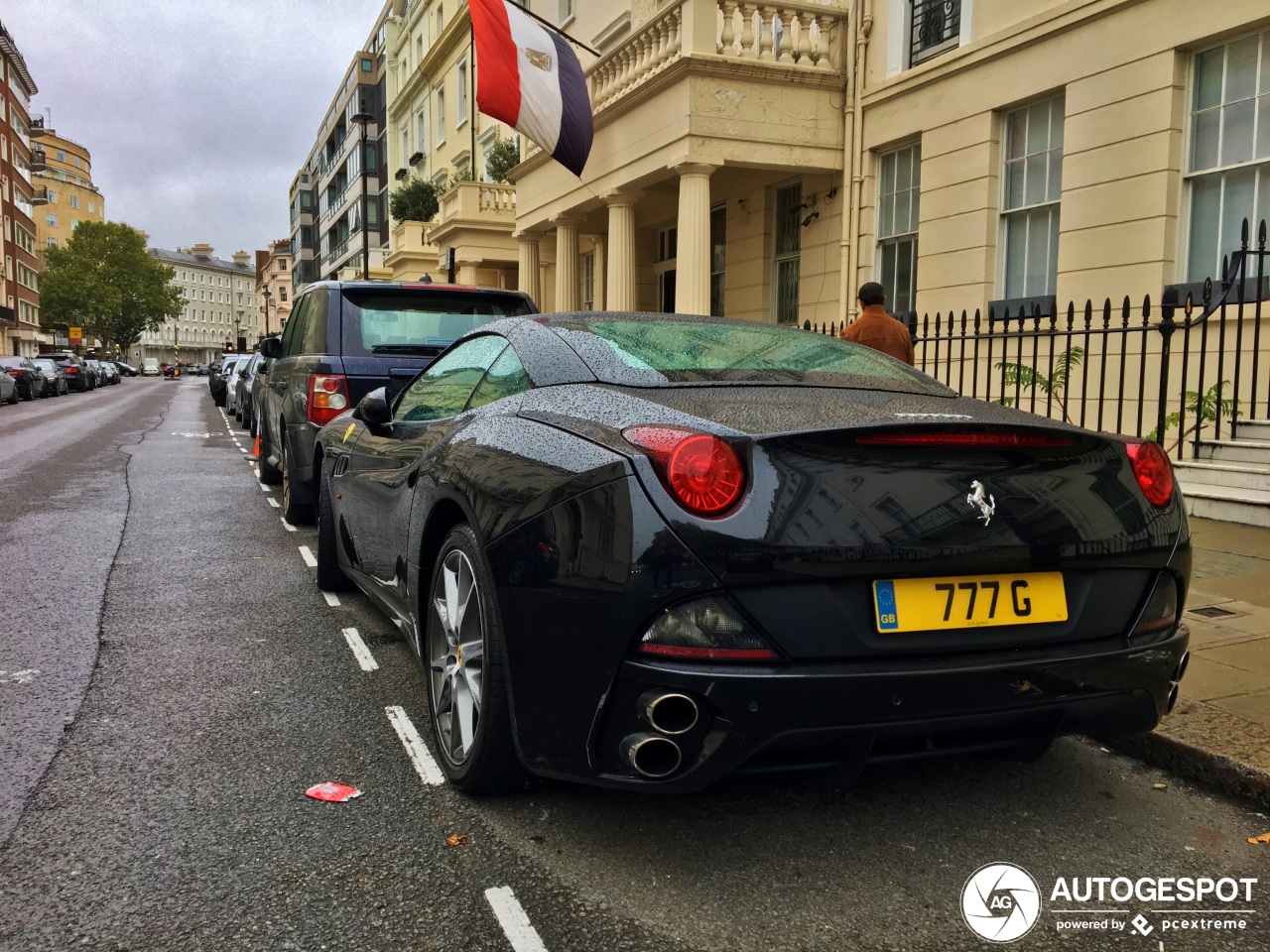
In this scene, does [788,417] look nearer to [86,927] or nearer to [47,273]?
[86,927]

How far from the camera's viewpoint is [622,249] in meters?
14.9

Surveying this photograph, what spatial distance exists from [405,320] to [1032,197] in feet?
23.5

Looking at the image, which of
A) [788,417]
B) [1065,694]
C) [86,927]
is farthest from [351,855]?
[1065,694]

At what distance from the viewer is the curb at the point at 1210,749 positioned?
10.3ft

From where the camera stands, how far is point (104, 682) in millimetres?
4215

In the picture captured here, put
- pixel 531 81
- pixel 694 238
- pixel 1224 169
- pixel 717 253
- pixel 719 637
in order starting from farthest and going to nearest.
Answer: pixel 717 253
pixel 531 81
pixel 694 238
pixel 1224 169
pixel 719 637

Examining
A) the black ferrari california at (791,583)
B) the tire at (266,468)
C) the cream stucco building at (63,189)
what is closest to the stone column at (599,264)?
the tire at (266,468)

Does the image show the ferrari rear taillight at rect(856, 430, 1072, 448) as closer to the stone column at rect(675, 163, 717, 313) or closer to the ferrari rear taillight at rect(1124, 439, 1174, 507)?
the ferrari rear taillight at rect(1124, 439, 1174, 507)

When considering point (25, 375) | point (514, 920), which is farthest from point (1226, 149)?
point (25, 375)

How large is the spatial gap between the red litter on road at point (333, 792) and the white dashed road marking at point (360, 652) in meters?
1.31

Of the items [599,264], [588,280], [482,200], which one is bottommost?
[588,280]

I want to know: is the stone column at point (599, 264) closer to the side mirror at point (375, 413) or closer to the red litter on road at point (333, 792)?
the side mirror at point (375, 413)

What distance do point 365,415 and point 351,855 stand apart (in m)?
2.22

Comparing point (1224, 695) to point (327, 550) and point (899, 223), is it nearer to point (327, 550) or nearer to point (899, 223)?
point (327, 550)
